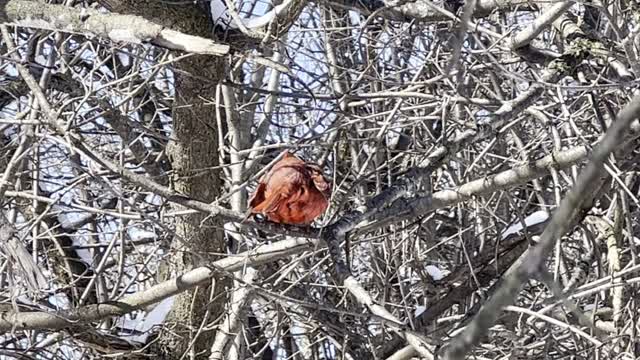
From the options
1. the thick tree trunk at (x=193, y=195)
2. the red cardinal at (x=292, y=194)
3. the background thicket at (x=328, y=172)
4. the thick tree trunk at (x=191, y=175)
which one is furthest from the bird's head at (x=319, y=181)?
the thick tree trunk at (x=193, y=195)

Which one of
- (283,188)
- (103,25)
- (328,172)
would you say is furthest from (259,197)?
(328,172)

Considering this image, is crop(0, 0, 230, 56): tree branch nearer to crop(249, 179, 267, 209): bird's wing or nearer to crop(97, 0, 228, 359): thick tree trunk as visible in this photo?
crop(249, 179, 267, 209): bird's wing

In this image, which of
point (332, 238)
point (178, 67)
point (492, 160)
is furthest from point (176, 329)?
point (492, 160)

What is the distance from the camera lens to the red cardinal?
2824 mm

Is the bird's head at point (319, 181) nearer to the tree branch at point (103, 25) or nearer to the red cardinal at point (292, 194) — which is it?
the red cardinal at point (292, 194)

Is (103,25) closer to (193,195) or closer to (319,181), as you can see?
(319,181)

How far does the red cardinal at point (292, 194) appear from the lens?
2824 millimetres

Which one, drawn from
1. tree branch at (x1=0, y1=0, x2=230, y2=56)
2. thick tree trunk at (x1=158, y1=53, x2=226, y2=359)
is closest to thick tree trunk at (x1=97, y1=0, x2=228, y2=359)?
thick tree trunk at (x1=158, y1=53, x2=226, y2=359)

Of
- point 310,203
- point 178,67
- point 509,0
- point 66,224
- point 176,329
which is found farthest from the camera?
point 66,224

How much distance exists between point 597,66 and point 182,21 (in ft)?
5.47

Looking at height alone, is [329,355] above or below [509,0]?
below

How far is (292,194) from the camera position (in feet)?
9.26

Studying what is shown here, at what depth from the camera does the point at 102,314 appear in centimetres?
383

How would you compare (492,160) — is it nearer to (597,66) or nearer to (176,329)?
(597,66)
